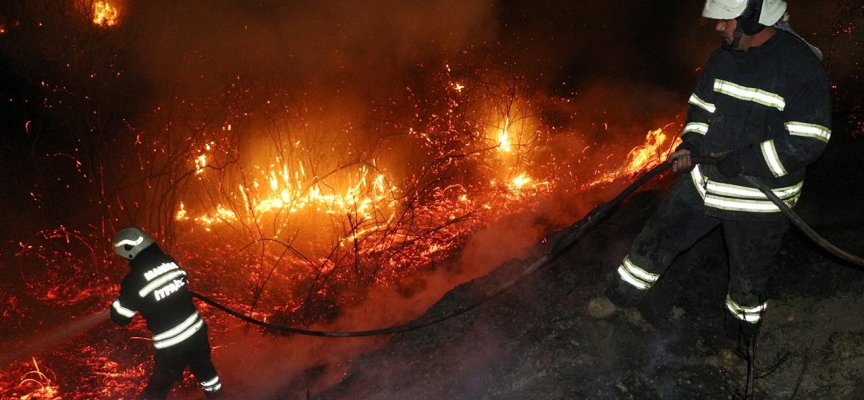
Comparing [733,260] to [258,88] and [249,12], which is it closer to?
[258,88]

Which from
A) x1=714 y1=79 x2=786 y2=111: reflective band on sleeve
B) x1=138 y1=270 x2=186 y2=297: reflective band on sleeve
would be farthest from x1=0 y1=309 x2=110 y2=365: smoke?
x1=714 y1=79 x2=786 y2=111: reflective band on sleeve

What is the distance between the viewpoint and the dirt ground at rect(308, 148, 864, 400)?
2971mm

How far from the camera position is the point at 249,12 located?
29.6 ft

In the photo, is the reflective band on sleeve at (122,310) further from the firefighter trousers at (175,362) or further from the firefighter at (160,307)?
the firefighter trousers at (175,362)

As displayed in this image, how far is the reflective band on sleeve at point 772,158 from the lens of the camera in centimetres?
250

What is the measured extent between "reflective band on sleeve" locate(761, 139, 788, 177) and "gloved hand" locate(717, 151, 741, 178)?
12cm

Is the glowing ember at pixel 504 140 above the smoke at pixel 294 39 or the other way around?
the other way around

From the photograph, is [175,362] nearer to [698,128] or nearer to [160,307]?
[160,307]

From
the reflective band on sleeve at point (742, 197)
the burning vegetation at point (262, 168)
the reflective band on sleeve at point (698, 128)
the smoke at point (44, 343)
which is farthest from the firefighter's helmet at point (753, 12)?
the smoke at point (44, 343)

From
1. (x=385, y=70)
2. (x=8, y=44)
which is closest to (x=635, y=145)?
(x=385, y=70)

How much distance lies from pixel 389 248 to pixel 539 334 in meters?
3.53

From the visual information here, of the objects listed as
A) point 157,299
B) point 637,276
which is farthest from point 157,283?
point 637,276

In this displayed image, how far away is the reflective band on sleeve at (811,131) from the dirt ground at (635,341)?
4.31 feet

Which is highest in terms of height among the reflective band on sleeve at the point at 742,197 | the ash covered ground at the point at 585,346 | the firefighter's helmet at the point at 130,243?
the firefighter's helmet at the point at 130,243
